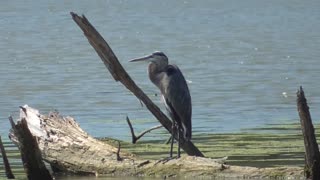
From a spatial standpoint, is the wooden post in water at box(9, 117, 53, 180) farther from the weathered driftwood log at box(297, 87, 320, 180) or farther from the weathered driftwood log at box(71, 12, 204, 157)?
the weathered driftwood log at box(297, 87, 320, 180)

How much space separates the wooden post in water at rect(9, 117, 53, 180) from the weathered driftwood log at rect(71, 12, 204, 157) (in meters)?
1.08

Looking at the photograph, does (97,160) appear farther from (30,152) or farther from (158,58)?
(158,58)

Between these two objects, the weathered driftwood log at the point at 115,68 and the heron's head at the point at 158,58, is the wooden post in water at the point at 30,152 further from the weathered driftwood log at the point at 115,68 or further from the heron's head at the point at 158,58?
the heron's head at the point at 158,58

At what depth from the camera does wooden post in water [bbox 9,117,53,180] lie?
9.02 m

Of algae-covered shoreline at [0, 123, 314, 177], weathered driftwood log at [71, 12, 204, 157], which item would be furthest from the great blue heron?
algae-covered shoreline at [0, 123, 314, 177]

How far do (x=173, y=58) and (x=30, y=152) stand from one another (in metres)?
14.1

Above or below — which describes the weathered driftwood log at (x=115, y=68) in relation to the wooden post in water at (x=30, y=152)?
above

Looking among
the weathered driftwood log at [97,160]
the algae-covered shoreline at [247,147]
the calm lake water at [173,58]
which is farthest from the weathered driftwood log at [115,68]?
the calm lake water at [173,58]

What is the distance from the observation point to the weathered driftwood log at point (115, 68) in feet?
31.6

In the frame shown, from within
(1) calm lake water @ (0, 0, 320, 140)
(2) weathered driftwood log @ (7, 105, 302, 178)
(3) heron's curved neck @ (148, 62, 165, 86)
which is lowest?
(2) weathered driftwood log @ (7, 105, 302, 178)

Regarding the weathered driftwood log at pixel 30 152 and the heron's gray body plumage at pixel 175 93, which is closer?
the weathered driftwood log at pixel 30 152

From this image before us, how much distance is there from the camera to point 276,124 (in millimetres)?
13789

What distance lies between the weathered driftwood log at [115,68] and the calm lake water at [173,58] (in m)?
2.76

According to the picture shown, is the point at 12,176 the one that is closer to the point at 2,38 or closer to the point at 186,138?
the point at 186,138
